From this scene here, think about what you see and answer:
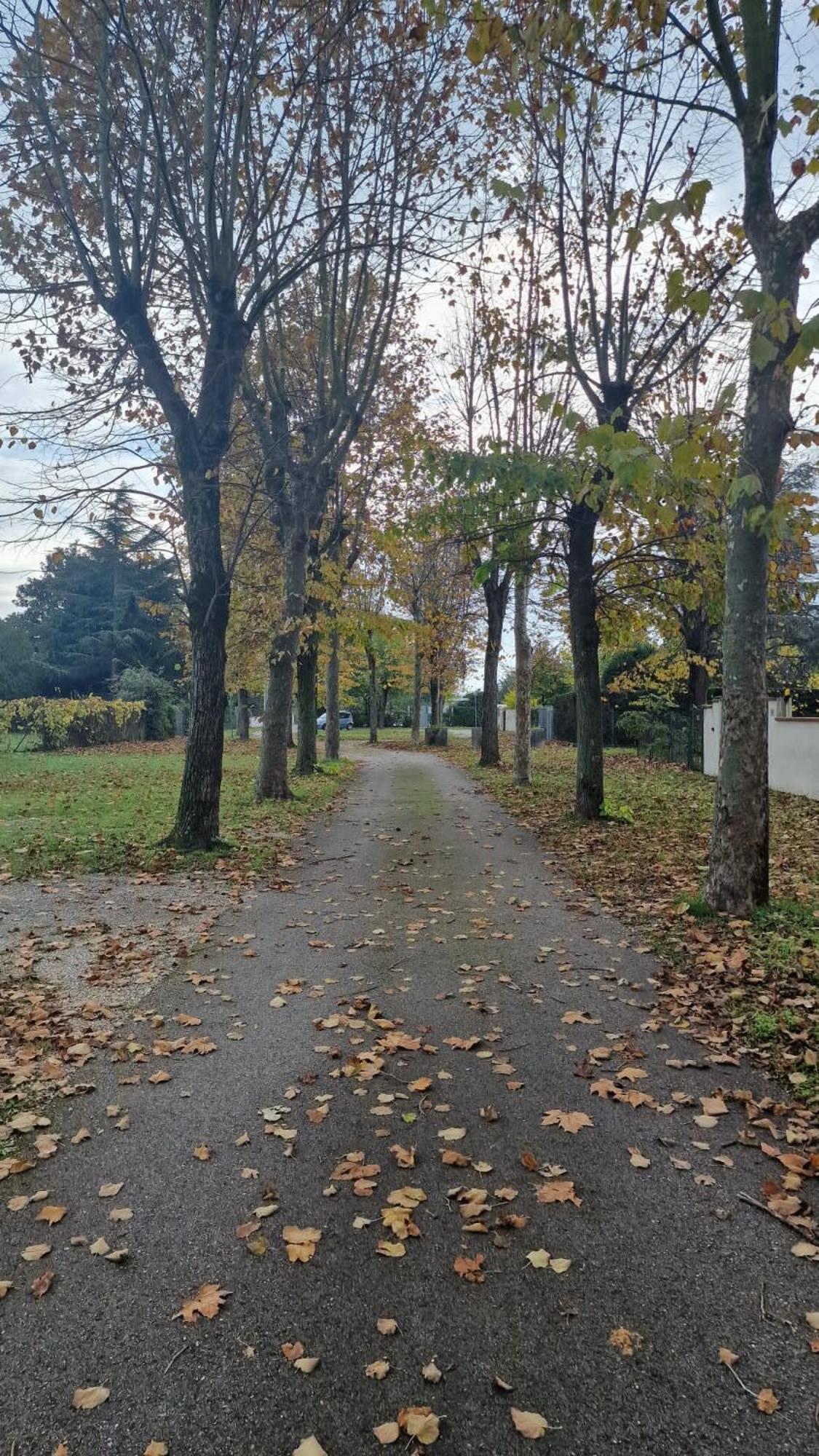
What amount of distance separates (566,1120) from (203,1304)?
172 cm

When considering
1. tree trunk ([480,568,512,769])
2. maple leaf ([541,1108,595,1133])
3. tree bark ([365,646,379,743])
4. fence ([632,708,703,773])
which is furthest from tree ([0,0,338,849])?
tree bark ([365,646,379,743])

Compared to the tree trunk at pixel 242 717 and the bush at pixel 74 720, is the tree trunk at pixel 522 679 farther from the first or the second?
the tree trunk at pixel 242 717

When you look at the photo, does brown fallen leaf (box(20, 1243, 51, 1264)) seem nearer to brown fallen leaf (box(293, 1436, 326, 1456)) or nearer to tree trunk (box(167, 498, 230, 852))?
brown fallen leaf (box(293, 1436, 326, 1456))

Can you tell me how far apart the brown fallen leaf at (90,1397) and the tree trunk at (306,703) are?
16484mm

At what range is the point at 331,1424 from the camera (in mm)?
2010

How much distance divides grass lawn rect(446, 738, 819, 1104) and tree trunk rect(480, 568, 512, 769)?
23.8 ft

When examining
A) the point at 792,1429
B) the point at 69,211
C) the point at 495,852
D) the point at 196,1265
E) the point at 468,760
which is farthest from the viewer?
the point at 468,760

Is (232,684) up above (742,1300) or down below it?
above

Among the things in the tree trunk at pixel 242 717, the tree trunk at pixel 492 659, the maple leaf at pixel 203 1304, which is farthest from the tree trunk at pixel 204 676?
the tree trunk at pixel 242 717

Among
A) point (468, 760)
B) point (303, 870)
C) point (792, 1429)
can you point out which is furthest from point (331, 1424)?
point (468, 760)

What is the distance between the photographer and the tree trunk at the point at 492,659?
21.3 m

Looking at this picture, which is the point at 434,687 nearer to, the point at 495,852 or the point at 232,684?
the point at 232,684

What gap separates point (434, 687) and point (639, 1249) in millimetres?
33754

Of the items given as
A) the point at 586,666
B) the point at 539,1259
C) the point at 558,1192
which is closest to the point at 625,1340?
the point at 539,1259
